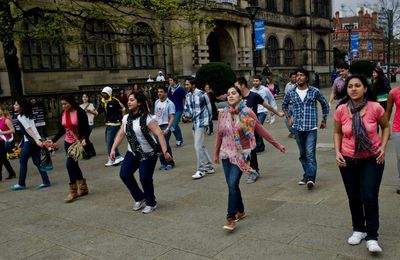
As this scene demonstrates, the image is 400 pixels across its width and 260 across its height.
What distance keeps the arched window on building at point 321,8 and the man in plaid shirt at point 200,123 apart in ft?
135

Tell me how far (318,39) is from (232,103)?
144 ft

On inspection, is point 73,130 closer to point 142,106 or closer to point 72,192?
point 72,192

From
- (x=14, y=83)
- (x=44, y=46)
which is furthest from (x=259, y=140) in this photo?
(x=44, y=46)

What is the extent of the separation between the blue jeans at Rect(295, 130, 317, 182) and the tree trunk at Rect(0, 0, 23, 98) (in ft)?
28.7

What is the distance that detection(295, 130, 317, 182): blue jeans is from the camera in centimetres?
662

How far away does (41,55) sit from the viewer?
21344 millimetres

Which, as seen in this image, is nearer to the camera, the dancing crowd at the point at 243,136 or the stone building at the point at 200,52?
the dancing crowd at the point at 243,136

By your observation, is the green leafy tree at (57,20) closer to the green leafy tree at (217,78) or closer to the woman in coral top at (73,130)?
the woman in coral top at (73,130)

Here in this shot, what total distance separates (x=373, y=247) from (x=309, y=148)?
106 inches

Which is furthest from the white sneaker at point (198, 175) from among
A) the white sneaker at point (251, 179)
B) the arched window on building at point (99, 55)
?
the arched window on building at point (99, 55)

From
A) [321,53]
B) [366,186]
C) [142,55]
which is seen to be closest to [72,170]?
[366,186]

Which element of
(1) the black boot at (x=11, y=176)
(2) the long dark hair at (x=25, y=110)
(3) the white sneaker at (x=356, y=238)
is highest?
(2) the long dark hair at (x=25, y=110)

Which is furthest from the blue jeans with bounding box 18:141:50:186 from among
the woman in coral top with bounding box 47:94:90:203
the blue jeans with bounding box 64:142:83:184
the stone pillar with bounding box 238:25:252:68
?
the stone pillar with bounding box 238:25:252:68

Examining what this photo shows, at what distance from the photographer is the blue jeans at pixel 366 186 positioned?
13.5ft
